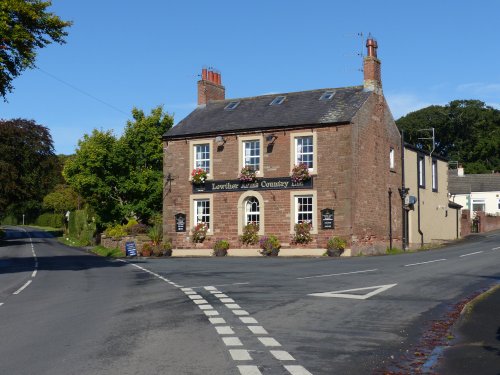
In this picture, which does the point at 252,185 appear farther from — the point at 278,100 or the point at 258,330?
the point at 258,330

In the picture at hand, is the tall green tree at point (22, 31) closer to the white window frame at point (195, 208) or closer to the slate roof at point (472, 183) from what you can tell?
the white window frame at point (195, 208)

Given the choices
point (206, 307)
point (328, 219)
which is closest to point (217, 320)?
point (206, 307)

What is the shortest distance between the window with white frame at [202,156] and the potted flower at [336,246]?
908 centimetres

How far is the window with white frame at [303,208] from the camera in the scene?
3556 cm

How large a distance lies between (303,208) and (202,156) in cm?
729

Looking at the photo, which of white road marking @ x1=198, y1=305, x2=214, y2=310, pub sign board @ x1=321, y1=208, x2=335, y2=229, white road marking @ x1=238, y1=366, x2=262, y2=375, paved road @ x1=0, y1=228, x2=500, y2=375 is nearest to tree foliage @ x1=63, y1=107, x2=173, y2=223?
pub sign board @ x1=321, y1=208, x2=335, y2=229

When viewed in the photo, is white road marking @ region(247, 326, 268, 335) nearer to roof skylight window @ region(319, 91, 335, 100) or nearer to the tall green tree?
the tall green tree

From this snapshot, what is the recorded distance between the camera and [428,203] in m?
44.6

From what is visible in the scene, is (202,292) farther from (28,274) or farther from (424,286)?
(28,274)

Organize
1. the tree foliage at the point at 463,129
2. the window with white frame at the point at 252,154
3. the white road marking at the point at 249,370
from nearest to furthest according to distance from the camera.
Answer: the white road marking at the point at 249,370
the window with white frame at the point at 252,154
the tree foliage at the point at 463,129

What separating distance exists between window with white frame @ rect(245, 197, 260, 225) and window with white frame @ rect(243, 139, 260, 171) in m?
1.80

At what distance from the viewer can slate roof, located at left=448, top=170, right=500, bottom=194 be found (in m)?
71.0

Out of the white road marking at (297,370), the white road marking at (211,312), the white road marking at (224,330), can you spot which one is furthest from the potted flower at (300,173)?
the white road marking at (297,370)

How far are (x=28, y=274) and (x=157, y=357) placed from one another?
18.4 meters
